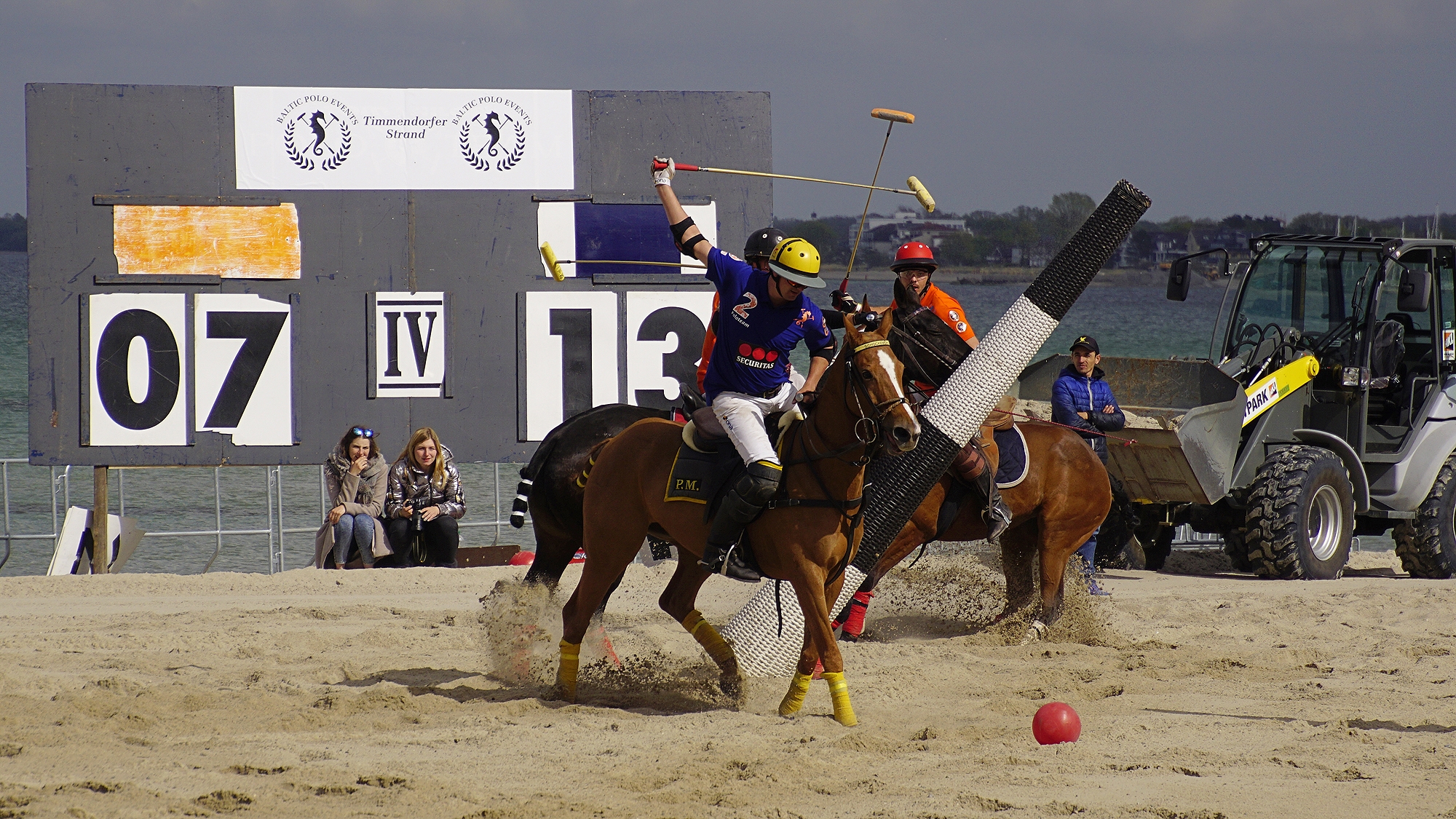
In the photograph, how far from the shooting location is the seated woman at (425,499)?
34.2 ft

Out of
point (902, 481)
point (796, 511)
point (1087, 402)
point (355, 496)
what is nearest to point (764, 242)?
point (796, 511)

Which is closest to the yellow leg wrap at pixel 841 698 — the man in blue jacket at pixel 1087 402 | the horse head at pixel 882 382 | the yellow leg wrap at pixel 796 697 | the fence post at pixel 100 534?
the yellow leg wrap at pixel 796 697

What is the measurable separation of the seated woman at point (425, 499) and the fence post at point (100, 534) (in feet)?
8.24

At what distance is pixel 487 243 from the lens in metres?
11.5

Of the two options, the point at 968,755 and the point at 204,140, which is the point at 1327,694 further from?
the point at 204,140

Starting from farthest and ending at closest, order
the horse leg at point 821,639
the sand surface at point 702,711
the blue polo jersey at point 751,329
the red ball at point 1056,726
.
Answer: the blue polo jersey at point 751,329 → the horse leg at point 821,639 → the red ball at point 1056,726 → the sand surface at point 702,711

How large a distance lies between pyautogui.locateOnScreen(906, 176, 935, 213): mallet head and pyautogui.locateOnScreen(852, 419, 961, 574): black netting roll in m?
1.26

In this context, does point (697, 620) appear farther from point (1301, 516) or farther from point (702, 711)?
point (1301, 516)

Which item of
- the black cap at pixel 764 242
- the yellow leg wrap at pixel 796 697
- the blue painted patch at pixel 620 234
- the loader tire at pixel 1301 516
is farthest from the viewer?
the blue painted patch at pixel 620 234

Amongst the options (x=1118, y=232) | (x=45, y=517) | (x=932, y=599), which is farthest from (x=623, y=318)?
(x=45, y=517)

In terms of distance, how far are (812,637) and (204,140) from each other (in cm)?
770

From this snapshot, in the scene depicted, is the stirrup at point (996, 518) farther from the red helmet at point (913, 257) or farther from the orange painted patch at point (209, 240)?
the orange painted patch at point (209, 240)

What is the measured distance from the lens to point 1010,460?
8148 mm

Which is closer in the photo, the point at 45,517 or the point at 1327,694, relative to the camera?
the point at 1327,694
